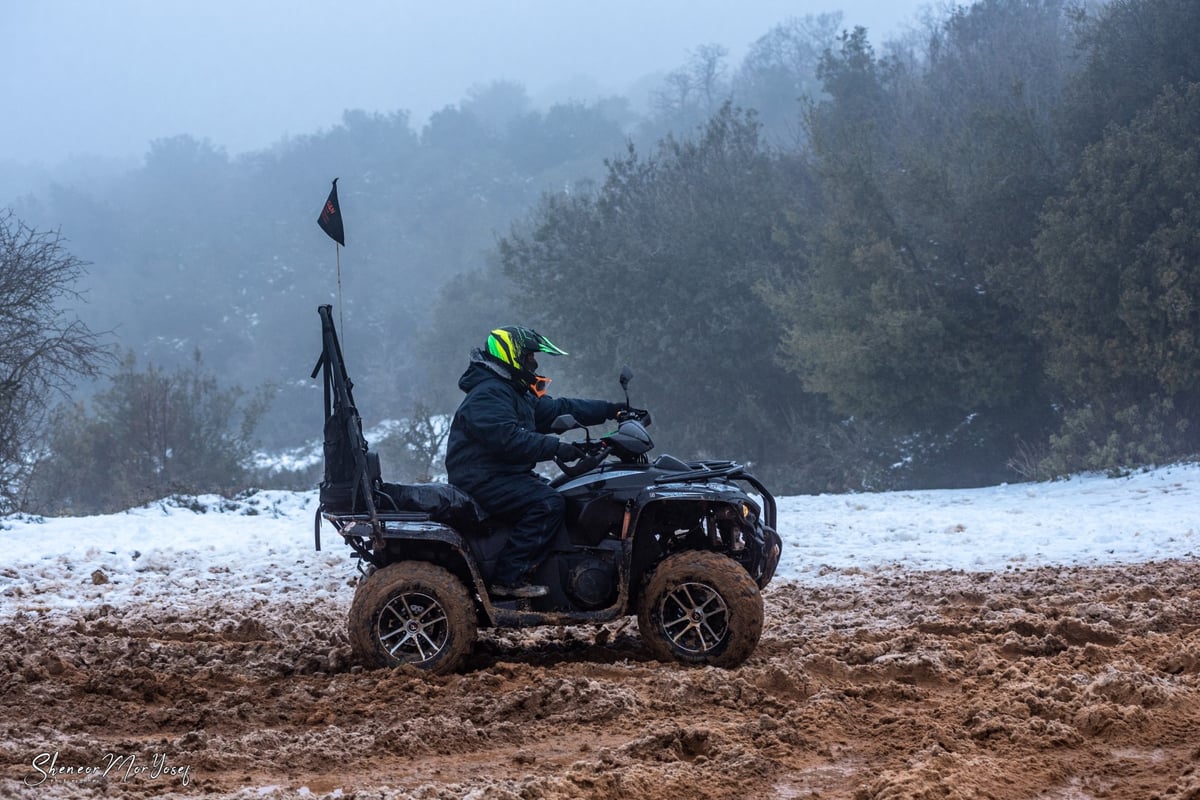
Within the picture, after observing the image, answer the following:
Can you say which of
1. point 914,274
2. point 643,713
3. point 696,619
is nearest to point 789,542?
point 696,619

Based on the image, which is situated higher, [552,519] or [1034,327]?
[1034,327]

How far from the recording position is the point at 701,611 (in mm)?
6578

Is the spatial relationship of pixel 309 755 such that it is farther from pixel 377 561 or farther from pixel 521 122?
pixel 521 122

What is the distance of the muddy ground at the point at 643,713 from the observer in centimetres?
452

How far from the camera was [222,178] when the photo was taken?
89625 mm

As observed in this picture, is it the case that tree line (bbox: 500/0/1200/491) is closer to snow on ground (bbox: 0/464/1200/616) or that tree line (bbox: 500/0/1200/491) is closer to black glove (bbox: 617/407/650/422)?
snow on ground (bbox: 0/464/1200/616)

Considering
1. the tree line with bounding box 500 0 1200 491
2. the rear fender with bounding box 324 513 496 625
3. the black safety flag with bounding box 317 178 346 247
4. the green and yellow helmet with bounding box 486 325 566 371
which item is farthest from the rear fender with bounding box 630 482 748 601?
the tree line with bounding box 500 0 1200 491

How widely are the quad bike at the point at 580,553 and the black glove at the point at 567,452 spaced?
141 mm

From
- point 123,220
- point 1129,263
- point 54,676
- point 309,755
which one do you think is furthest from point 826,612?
point 123,220

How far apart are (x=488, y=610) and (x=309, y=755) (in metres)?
1.78

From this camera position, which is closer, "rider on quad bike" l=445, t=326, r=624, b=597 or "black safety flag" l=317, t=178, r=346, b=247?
"rider on quad bike" l=445, t=326, r=624, b=597

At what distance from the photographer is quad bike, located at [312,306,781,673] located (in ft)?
21.6

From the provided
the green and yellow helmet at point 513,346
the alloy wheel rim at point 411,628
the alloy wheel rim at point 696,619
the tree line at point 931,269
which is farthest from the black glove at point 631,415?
the tree line at point 931,269

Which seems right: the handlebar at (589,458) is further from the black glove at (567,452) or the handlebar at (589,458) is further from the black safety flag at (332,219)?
the black safety flag at (332,219)
